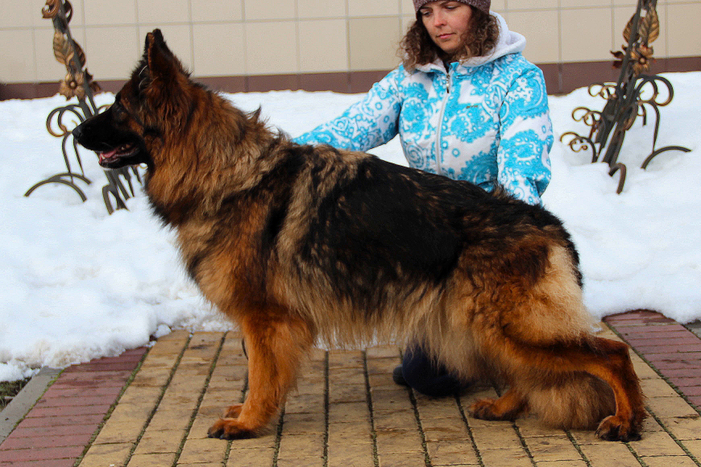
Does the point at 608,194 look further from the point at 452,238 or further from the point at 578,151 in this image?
the point at 452,238

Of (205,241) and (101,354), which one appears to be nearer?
(205,241)

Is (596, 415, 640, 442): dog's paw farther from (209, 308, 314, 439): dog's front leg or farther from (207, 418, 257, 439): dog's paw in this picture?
(207, 418, 257, 439): dog's paw

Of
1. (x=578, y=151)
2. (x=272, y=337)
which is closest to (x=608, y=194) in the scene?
(x=578, y=151)

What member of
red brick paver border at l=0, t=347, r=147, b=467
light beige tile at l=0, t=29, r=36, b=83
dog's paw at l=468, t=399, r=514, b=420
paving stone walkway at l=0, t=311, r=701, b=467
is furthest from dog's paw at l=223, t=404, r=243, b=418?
light beige tile at l=0, t=29, r=36, b=83

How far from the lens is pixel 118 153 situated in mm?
3059

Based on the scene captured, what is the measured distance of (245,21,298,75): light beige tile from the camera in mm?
9266

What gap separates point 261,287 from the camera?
10.0 feet

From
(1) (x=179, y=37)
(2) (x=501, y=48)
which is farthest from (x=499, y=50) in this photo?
(1) (x=179, y=37)

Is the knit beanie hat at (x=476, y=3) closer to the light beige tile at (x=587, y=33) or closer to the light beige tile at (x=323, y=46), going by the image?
the light beige tile at (x=323, y=46)

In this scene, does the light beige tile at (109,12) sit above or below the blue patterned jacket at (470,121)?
above

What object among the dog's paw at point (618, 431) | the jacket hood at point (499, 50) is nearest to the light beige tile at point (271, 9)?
the jacket hood at point (499, 50)

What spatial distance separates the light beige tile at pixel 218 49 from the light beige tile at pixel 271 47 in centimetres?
12

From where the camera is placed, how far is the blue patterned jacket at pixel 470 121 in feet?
11.6

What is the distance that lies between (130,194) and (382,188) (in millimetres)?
4653
